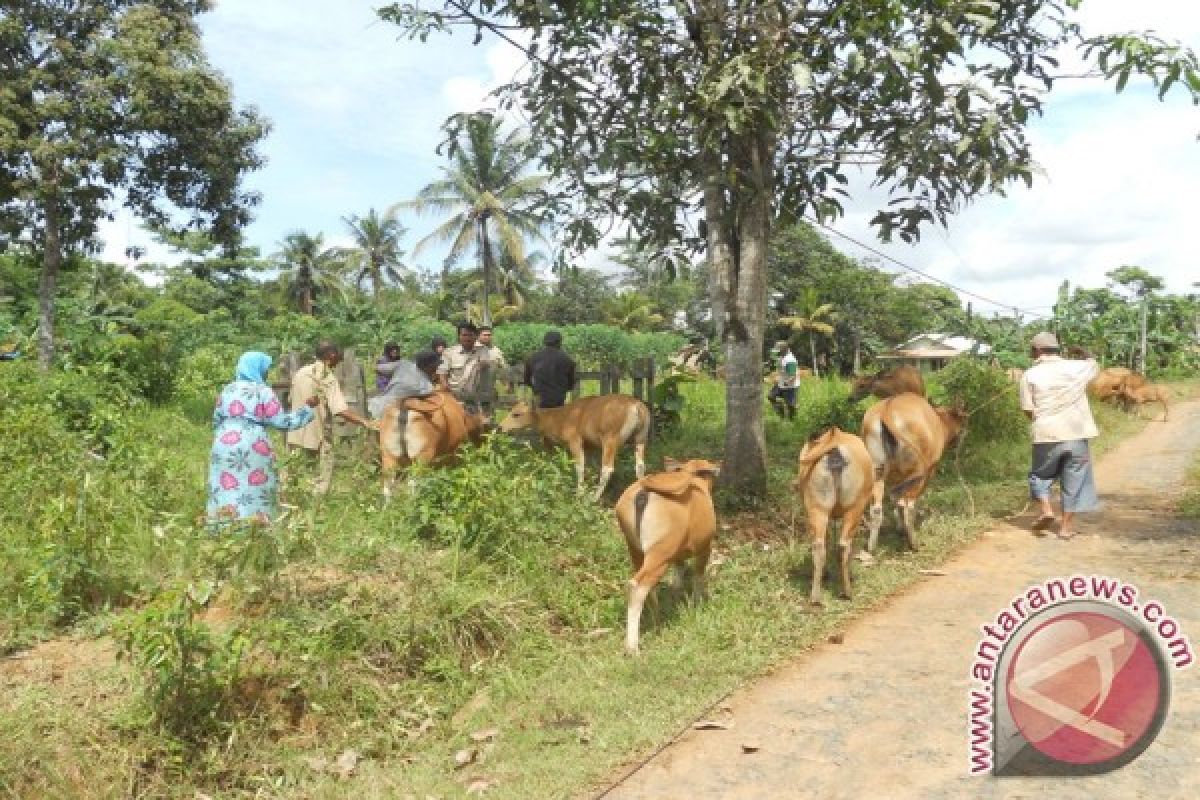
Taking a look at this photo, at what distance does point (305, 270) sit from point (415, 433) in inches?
1574

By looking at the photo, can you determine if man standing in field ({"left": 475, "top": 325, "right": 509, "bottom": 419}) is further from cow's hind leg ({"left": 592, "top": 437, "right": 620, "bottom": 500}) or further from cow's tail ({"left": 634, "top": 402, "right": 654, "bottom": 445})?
cow's tail ({"left": 634, "top": 402, "right": 654, "bottom": 445})

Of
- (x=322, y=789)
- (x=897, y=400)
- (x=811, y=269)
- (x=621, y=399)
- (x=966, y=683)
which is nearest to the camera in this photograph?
(x=322, y=789)

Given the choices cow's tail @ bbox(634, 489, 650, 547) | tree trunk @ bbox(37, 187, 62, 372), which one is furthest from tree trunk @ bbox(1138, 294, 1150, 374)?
tree trunk @ bbox(37, 187, 62, 372)

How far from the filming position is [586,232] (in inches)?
364

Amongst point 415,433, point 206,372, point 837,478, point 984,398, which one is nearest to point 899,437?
point 837,478

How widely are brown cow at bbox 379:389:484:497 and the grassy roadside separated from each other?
53.1 inches

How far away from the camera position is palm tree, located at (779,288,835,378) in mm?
36031

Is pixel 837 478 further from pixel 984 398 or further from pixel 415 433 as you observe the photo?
pixel 984 398

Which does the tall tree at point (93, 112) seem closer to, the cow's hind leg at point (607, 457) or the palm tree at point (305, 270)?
the cow's hind leg at point (607, 457)

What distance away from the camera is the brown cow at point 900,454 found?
7465mm

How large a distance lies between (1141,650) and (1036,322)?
83.6 ft

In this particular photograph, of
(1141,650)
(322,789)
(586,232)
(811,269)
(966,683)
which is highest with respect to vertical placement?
(811,269)

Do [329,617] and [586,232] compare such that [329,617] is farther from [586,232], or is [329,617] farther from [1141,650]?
[586,232]

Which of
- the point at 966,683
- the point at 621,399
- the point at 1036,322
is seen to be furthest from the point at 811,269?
the point at 966,683
